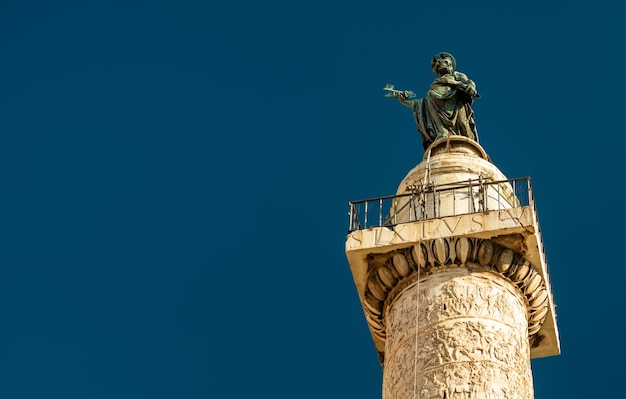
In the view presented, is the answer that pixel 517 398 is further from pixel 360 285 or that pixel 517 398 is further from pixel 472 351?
pixel 360 285

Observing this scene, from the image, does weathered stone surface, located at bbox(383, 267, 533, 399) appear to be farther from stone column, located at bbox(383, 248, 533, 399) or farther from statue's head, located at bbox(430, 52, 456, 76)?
statue's head, located at bbox(430, 52, 456, 76)

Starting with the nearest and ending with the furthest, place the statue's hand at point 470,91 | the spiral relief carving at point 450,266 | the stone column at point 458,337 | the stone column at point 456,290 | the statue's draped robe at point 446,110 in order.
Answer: the stone column at point 458,337 < the stone column at point 456,290 < the spiral relief carving at point 450,266 < the statue's draped robe at point 446,110 < the statue's hand at point 470,91

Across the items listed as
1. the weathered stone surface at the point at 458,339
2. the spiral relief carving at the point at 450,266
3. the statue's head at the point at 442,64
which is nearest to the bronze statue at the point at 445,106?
the statue's head at the point at 442,64

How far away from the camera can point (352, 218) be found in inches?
490

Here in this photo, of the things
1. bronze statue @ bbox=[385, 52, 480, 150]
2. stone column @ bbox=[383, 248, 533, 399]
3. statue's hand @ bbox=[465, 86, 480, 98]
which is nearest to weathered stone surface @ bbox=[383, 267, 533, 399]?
stone column @ bbox=[383, 248, 533, 399]

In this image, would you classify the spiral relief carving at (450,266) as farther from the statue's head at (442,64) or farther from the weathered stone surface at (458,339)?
the statue's head at (442,64)

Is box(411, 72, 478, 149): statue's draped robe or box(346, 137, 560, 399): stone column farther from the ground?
box(411, 72, 478, 149): statue's draped robe

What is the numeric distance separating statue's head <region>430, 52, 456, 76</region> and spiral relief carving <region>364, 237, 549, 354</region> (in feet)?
14.7

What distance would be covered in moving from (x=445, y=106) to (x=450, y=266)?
400 centimetres

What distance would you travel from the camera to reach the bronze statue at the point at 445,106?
1489 cm

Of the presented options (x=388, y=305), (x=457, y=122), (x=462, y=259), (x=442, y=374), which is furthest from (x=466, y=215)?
(x=457, y=122)

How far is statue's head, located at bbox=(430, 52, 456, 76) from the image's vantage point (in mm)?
15617

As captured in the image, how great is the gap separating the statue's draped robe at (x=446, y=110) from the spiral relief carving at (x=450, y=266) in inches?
126

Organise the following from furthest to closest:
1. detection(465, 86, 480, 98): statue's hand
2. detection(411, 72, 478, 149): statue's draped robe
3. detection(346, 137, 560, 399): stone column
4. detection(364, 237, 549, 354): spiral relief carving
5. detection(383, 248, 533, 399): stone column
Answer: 1. detection(465, 86, 480, 98): statue's hand
2. detection(411, 72, 478, 149): statue's draped robe
3. detection(364, 237, 549, 354): spiral relief carving
4. detection(346, 137, 560, 399): stone column
5. detection(383, 248, 533, 399): stone column
